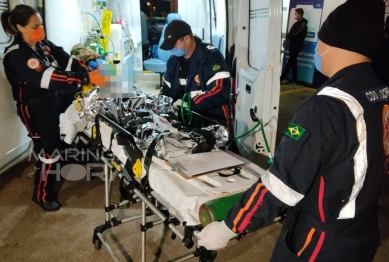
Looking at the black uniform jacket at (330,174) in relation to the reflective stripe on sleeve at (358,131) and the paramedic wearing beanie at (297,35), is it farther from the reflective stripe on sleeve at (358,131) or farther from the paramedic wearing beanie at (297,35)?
the paramedic wearing beanie at (297,35)

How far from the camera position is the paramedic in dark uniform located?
2373 mm

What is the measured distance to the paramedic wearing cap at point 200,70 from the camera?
2500 millimetres

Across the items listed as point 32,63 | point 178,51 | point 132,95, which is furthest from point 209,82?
point 32,63

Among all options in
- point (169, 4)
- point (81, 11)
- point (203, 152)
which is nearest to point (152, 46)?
point (169, 4)

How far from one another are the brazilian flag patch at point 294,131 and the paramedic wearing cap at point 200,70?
5.02 feet

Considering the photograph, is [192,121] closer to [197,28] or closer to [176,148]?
[176,148]

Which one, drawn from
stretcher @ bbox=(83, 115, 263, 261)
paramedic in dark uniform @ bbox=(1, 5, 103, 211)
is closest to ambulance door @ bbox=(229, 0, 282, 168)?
stretcher @ bbox=(83, 115, 263, 261)

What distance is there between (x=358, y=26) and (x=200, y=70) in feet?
5.56

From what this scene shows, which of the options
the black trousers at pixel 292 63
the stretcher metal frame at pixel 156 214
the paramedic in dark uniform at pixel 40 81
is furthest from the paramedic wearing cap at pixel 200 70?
the black trousers at pixel 292 63

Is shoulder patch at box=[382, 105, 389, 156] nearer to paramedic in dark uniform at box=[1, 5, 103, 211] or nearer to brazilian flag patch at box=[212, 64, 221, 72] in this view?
brazilian flag patch at box=[212, 64, 221, 72]

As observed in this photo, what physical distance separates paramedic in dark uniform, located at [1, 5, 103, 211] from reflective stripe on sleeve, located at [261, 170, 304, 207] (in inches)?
67.8

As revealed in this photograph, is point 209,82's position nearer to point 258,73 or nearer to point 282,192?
point 258,73

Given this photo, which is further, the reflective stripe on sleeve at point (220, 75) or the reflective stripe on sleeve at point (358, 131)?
the reflective stripe on sleeve at point (220, 75)

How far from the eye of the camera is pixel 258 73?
2.70 meters
